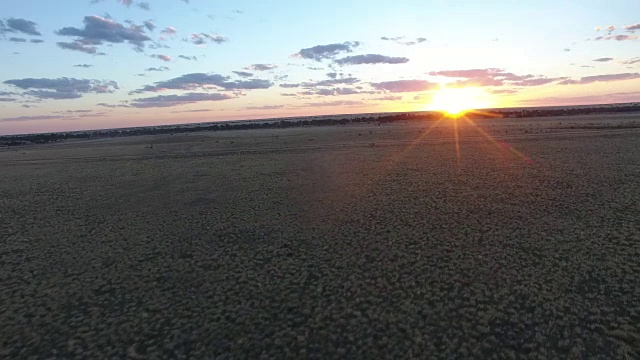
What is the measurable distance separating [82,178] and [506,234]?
29.2 m

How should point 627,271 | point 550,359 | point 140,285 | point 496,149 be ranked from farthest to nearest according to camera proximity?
point 496,149 < point 140,285 < point 627,271 < point 550,359

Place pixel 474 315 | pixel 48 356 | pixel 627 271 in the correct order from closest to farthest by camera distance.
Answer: pixel 48 356, pixel 474 315, pixel 627 271

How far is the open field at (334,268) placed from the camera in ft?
28.7

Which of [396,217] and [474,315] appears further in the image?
[396,217]

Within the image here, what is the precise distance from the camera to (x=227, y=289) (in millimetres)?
11305

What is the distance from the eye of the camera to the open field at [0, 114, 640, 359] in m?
8.75

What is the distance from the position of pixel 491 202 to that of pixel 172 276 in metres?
13.1

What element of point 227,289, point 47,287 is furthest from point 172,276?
point 47,287

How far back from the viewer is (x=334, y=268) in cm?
1237

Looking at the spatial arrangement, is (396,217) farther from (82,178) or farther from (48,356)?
(82,178)

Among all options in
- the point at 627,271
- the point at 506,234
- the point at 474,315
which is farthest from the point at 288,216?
the point at 627,271

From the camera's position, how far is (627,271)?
11.1 meters

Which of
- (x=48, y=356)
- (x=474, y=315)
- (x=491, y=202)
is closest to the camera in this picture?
(x=48, y=356)

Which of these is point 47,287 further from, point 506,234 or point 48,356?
point 506,234
